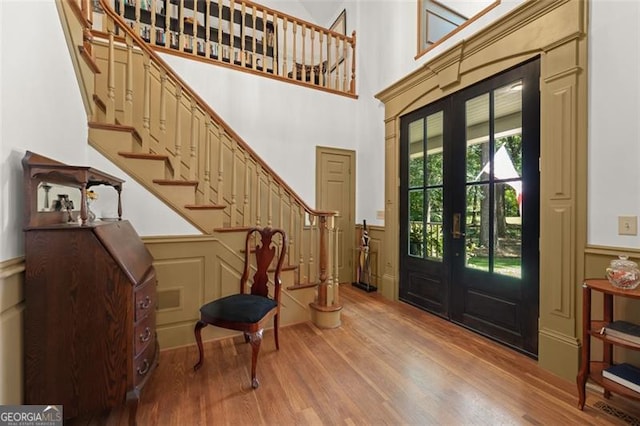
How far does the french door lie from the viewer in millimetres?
2252

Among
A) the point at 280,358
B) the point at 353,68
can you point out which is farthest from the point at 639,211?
the point at 353,68

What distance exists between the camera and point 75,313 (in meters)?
1.30

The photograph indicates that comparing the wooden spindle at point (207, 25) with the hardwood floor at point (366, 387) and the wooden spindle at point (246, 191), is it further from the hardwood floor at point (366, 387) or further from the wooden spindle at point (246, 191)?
the hardwood floor at point (366, 387)

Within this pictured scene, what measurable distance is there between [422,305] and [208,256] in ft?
8.09

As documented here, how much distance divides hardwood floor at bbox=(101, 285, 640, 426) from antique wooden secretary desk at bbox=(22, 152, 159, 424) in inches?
15.2

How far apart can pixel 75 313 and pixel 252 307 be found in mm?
988

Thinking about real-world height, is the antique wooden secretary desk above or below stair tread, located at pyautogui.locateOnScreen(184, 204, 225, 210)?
below

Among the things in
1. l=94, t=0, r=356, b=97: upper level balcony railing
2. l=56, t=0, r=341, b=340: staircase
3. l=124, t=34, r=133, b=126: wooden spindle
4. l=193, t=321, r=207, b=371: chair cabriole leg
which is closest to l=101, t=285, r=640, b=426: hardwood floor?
l=193, t=321, r=207, b=371: chair cabriole leg

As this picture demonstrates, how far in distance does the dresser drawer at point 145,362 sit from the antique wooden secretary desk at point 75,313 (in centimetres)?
2

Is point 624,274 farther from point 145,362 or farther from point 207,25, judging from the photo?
point 207,25

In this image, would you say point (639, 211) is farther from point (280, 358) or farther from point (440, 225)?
point (280, 358)

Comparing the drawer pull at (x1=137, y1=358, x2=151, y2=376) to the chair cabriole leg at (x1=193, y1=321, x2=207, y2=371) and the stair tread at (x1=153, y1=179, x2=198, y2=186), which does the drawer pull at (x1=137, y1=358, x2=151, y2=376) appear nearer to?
the chair cabriole leg at (x1=193, y1=321, x2=207, y2=371)

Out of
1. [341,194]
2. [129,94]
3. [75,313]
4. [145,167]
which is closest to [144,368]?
[75,313]

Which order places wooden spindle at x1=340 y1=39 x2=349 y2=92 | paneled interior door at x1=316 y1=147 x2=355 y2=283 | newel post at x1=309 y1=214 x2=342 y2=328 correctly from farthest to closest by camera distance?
wooden spindle at x1=340 y1=39 x2=349 y2=92 < paneled interior door at x1=316 y1=147 x2=355 y2=283 < newel post at x1=309 y1=214 x2=342 y2=328
